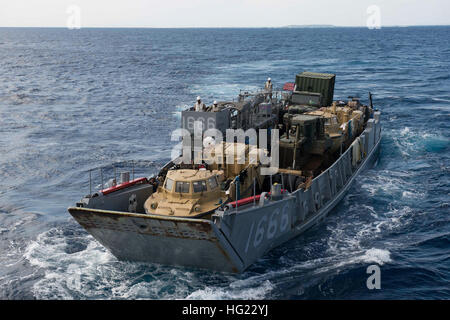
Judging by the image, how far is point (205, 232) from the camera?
2058 centimetres

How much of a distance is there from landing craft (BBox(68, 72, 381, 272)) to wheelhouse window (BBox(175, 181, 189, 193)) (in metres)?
0.05

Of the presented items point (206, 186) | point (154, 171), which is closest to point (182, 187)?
point (206, 186)

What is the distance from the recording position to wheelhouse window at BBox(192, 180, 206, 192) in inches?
915

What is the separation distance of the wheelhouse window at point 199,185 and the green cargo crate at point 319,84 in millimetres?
24470

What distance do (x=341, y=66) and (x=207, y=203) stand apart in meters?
89.6

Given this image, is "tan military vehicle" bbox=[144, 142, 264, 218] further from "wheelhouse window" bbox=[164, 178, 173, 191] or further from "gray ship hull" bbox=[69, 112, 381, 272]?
"gray ship hull" bbox=[69, 112, 381, 272]

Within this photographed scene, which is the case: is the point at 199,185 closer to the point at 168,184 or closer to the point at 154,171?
the point at 168,184

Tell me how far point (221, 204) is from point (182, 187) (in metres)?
2.05

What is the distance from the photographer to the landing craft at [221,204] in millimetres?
21562

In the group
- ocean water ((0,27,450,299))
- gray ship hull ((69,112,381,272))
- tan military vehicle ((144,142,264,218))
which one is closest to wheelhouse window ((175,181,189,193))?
tan military vehicle ((144,142,264,218))

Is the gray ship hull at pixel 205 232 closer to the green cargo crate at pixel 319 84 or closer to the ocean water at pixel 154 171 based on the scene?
the ocean water at pixel 154 171

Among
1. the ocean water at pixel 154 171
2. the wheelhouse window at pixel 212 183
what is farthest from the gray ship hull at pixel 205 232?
the wheelhouse window at pixel 212 183

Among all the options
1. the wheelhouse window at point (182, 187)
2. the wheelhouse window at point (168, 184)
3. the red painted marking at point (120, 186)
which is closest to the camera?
the wheelhouse window at point (182, 187)
